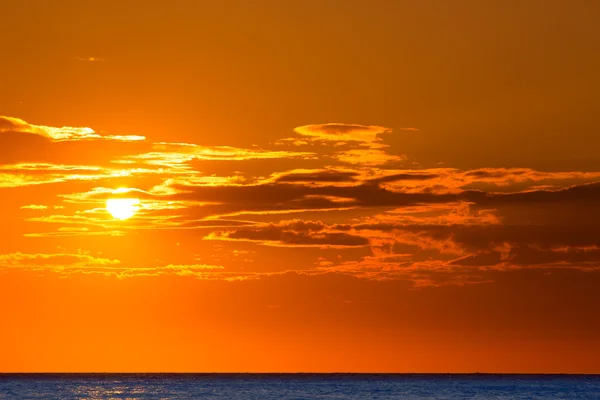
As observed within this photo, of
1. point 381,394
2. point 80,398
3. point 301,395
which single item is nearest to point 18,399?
point 80,398

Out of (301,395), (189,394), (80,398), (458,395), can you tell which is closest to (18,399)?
(80,398)

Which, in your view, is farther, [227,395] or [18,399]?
[227,395]

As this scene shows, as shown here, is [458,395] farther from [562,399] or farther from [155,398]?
[155,398]

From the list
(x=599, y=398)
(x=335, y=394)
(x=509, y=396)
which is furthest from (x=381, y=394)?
(x=599, y=398)

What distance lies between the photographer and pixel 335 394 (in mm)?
177250

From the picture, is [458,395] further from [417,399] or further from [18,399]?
[18,399]

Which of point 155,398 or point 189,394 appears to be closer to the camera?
point 155,398

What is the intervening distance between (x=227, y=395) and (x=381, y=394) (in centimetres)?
2425

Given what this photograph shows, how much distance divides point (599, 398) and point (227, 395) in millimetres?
56165

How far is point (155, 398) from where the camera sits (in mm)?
159500

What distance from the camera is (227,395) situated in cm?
17325

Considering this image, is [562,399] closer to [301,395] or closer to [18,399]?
[301,395]

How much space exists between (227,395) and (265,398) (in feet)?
37.5

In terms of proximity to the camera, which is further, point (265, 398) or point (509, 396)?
point (509, 396)
